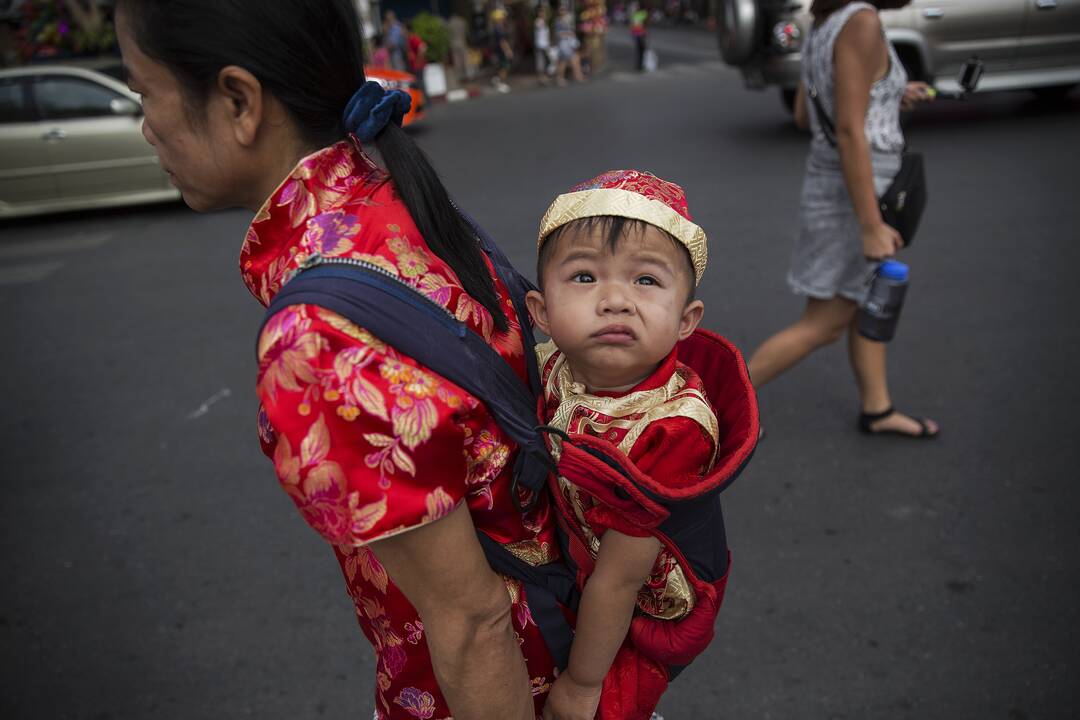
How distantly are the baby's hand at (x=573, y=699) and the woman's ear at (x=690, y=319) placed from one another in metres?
0.54

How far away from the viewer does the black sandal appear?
11.6 ft

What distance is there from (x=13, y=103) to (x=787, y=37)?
7547mm

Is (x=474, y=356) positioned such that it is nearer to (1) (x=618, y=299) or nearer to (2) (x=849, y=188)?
(1) (x=618, y=299)

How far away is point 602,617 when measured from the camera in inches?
47.2

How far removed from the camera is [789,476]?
3.42m

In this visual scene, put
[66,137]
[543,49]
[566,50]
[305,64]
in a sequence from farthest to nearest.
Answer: [543,49] → [566,50] → [66,137] → [305,64]

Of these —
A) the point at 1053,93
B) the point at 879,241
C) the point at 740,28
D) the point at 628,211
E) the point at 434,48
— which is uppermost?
the point at 628,211

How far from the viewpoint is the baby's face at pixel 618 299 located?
1.15 m

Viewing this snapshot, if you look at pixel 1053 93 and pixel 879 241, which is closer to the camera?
pixel 879 241

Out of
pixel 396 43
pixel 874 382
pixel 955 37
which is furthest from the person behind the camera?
pixel 396 43

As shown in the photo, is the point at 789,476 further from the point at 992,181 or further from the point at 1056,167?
the point at 1056,167

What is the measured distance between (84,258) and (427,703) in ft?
23.7

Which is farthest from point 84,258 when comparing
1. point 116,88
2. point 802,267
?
point 802,267

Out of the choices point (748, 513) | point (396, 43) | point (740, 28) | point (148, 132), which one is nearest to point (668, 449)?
point (148, 132)
